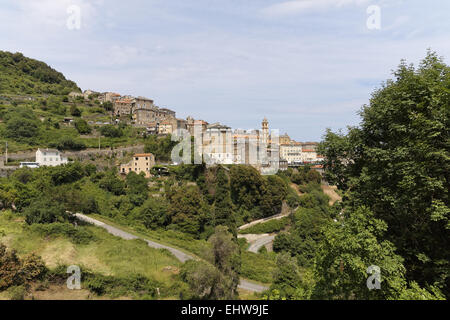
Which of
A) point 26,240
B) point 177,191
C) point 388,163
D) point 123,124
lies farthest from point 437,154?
point 123,124

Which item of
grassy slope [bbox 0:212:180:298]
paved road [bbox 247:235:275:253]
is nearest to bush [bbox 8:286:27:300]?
grassy slope [bbox 0:212:180:298]

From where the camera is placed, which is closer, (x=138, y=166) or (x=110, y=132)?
(x=138, y=166)

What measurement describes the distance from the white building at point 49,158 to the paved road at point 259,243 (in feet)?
88.6

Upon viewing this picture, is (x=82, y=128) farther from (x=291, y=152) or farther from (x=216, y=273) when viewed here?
(x=291, y=152)

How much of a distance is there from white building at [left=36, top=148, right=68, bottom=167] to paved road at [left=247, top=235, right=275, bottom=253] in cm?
2702

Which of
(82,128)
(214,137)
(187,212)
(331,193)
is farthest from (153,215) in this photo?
(331,193)

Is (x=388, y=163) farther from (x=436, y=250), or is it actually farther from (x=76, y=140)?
(x=76, y=140)

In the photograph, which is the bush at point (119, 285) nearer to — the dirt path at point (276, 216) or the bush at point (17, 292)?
the bush at point (17, 292)

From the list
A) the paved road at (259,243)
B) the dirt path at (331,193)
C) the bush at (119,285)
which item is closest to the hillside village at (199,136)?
the dirt path at (331,193)

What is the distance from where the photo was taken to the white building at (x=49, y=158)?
3594 cm

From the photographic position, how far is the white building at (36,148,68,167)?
3594 cm

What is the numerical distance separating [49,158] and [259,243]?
29.2 m

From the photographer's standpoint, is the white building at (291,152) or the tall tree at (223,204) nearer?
the tall tree at (223,204)

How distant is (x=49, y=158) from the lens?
3669 cm
